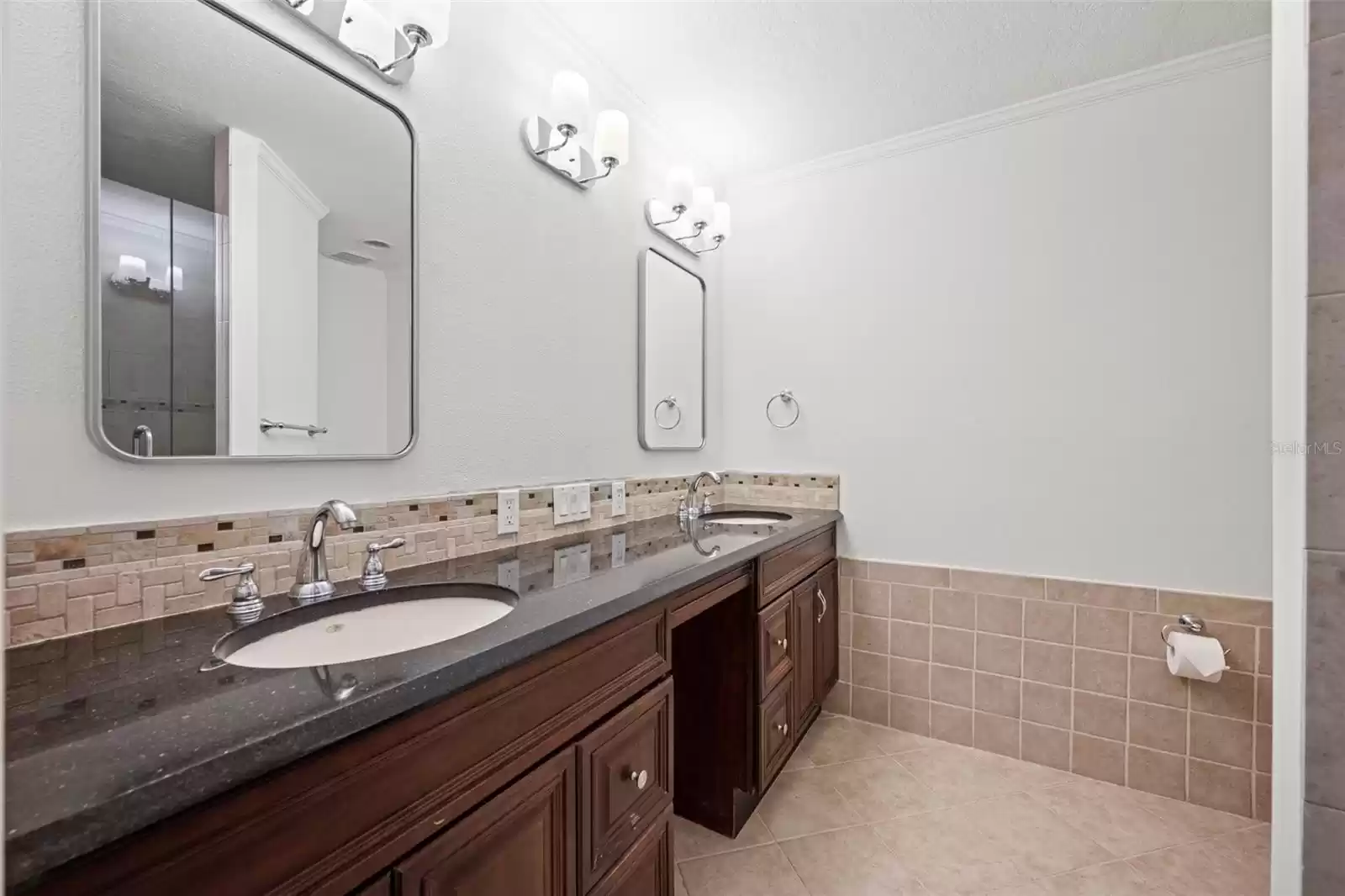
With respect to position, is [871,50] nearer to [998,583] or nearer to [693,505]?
[693,505]

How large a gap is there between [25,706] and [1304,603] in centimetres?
160

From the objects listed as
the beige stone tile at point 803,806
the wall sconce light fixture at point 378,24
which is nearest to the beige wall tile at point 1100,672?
the beige stone tile at point 803,806

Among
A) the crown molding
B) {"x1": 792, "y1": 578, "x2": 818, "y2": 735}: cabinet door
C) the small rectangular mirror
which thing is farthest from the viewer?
the small rectangular mirror

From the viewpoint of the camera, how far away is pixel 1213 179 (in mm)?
1979

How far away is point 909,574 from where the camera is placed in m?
2.45

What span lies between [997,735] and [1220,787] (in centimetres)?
64

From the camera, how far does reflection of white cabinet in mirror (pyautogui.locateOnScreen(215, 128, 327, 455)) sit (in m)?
1.11

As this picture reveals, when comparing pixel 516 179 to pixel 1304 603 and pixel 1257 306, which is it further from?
pixel 1257 306

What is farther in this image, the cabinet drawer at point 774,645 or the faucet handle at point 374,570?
the cabinet drawer at point 774,645

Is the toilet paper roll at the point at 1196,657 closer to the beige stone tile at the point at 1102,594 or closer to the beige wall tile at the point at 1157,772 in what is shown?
the beige stone tile at the point at 1102,594

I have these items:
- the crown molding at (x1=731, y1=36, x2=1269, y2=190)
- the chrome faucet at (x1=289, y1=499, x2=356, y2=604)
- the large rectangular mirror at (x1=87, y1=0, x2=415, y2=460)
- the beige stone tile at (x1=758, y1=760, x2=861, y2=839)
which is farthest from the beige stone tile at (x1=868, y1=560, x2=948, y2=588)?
the chrome faucet at (x1=289, y1=499, x2=356, y2=604)

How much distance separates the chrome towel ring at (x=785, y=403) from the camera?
106 inches

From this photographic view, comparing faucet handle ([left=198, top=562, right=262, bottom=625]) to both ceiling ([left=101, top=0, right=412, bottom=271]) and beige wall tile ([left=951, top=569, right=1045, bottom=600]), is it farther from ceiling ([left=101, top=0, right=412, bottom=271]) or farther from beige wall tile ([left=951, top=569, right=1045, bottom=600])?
beige wall tile ([left=951, top=569, right=1045, bottom=600])

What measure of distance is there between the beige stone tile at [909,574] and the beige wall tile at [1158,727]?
0.71 meters
